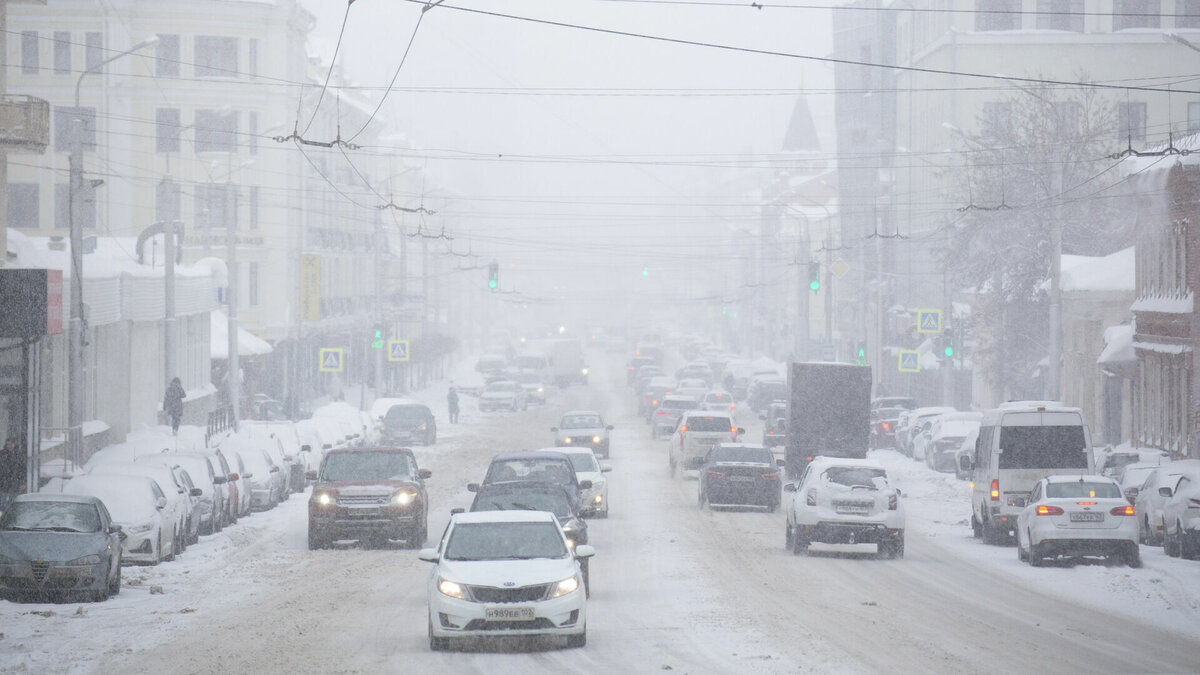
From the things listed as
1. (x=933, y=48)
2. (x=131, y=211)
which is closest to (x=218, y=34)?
(x=131, y=211)

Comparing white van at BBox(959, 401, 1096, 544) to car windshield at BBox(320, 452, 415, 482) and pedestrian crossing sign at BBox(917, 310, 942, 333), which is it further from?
pedestrian crossing sign at BBox(917, 310, 942, 333)

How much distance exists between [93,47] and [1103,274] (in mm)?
44890

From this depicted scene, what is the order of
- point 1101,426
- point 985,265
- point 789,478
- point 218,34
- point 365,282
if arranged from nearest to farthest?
point 789,478, point 1101,426, point 985,265, point 218,34, point 365,282

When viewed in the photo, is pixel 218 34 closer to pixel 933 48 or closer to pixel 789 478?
pixel 933 48

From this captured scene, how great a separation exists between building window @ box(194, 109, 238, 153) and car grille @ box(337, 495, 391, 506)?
50.8m

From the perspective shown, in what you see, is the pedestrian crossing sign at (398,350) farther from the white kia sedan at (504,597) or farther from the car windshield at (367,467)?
the white kia sedan at (504,597)

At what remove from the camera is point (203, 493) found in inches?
1156

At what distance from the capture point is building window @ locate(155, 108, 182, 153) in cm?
7500

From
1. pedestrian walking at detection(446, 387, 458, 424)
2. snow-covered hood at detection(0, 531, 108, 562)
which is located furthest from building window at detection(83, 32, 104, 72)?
snow-covered hood at detection(0, 531, 108, 562)

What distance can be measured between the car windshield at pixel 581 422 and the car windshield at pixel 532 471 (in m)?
22.3

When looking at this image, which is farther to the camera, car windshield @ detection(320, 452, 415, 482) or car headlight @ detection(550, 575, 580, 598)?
car windshield @ detection(320, 452, 415, 482)

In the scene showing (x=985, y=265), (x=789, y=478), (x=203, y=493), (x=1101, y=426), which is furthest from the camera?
(x=985, y=265)

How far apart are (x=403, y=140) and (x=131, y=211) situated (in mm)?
46073

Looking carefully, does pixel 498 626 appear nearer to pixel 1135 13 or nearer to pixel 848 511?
pixel 848 511
